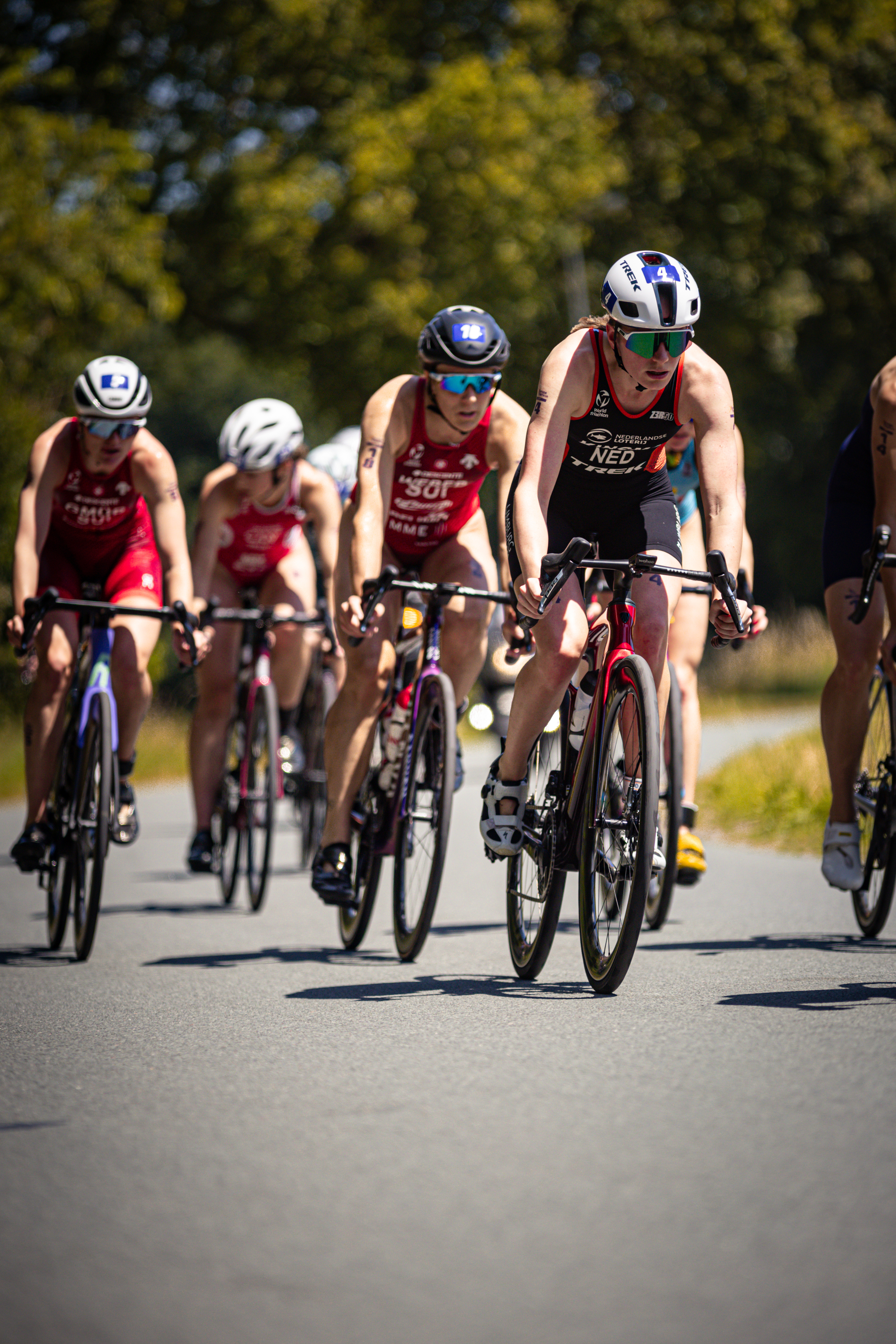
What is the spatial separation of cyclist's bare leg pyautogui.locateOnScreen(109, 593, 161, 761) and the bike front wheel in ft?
8.30

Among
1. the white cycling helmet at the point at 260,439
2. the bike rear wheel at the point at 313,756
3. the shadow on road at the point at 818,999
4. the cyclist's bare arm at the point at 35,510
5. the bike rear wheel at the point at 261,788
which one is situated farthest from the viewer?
the bike rear wheel at the point at 313,756

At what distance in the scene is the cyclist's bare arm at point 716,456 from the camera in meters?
5.19

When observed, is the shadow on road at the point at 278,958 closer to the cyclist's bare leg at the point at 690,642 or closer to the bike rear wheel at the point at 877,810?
the cyclist's bare leg at the point at 690,642

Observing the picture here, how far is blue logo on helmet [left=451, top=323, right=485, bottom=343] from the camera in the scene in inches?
244

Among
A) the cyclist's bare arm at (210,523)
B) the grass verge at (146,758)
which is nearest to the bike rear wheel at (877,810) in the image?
the cyclist's bare arm at (210,523)

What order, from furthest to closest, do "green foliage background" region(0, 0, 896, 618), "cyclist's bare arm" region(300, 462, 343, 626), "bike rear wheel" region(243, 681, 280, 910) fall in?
"green foliage background" region(0, 0, 896, 618) < "cyclist's bare arm" region(300, 462, 343, 626) < "bike rear wheel" region(243, 681, 280, 910)

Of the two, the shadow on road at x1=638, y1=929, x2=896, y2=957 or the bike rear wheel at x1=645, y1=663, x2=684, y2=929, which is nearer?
the shadow on road at x1=638, y1=929, x2=896, y2=957

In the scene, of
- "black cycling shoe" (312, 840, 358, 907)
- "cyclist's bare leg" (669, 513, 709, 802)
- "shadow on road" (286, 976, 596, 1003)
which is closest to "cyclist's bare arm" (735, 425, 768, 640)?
"cyclist's bare leg" (669, 513, 709, 802)

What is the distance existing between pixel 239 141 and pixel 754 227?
10.1 meters

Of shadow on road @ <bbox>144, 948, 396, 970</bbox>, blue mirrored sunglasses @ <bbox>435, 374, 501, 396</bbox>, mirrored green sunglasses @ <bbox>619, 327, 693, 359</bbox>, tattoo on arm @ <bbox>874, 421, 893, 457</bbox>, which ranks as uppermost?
blue mirrored sunglasses @ <bbox>435, 374, 501, 396</bbox>

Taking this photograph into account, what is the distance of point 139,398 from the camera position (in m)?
7.06

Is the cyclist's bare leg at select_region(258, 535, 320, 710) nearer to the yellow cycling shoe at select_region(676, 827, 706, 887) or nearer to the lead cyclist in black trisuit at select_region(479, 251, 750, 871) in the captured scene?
the yellow cycling shoe at select_region(676, 827, 706, 887)

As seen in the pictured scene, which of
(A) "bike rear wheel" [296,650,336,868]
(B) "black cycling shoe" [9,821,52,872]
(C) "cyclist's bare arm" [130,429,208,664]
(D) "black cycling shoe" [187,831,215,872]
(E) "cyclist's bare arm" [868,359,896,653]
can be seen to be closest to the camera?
(E) "cyclist's bare arm" [868,359,896,653]

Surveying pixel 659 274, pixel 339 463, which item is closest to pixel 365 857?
pixel 659 274
